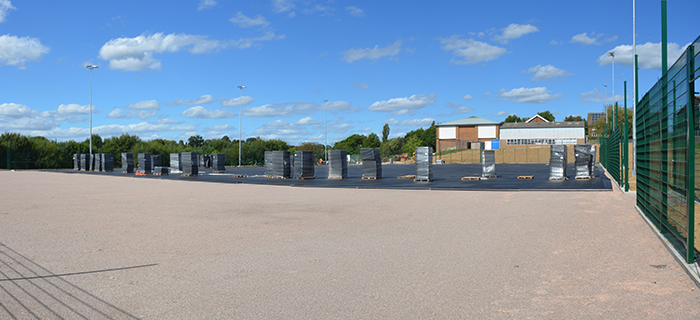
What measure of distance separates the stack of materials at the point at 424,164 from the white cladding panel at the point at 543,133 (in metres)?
76.3

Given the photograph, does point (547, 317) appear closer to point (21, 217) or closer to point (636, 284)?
point (636, 284)

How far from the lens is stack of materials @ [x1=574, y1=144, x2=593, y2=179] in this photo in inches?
1002

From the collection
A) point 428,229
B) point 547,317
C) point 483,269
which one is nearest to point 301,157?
point 428,229

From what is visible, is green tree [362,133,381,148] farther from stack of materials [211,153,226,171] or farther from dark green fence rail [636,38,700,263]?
dark green fence rail [636,38,700,263]

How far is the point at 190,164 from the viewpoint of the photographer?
3438cm

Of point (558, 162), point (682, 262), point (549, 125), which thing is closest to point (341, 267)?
point (682, 262)

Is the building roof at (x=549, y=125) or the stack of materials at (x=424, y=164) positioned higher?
the building roof at (x=549, y=125)

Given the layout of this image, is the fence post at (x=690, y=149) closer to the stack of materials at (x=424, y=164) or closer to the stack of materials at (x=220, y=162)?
the stack of materials at (x=424, y=164)

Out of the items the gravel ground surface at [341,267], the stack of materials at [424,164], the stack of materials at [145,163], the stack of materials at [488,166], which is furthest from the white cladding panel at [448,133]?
the gravel ground surface at [341,267]

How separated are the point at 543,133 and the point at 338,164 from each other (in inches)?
3007

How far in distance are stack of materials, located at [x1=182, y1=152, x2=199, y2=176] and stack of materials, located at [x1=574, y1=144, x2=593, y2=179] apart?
25.0 metres

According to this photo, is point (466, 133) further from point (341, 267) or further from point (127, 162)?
point (341, 267)

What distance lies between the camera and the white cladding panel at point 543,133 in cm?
9200

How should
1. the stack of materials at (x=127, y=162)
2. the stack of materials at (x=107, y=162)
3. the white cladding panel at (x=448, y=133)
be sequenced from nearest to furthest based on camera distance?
the stack of materials at (x=127, y=162) → the stack of materials at (x=107, y=162) → the white cladding panel at (x=448, y=133)
